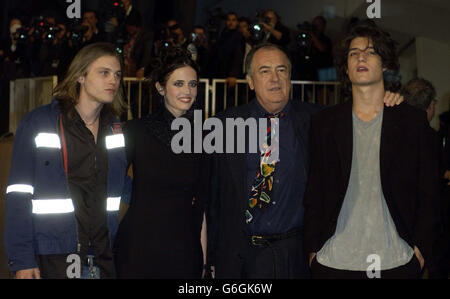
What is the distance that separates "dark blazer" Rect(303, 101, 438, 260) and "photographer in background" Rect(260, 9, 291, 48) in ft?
16.9

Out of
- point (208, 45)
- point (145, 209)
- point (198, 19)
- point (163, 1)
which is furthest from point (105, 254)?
point (198, 19)

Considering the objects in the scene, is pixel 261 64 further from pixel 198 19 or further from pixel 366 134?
pixel 198 19

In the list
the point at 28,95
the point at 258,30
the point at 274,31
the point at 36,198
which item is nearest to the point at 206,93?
the point at 258,30

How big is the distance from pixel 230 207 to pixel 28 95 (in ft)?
20.6

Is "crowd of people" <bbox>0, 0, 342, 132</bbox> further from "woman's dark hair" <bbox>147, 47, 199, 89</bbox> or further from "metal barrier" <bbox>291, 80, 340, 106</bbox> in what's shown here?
"woman's dark hair" <bbox>147, 47, 199, 89</bbox>

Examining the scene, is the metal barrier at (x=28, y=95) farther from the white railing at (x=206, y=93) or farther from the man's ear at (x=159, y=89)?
the man's ear at (x=159, y=89)

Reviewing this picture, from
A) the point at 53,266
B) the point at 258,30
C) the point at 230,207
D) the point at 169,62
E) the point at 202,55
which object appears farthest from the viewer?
the point at 202,55

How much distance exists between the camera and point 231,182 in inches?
149

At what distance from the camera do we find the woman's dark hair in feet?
13.1

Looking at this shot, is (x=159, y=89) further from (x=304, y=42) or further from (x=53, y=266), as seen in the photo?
(x=304, y=42)

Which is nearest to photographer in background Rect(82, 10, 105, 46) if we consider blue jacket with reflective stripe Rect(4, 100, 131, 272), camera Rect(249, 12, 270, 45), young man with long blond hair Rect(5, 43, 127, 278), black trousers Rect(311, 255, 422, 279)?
camera Rect(249, 12, 270, 45)

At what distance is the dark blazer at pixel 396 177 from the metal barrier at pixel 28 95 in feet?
19.0

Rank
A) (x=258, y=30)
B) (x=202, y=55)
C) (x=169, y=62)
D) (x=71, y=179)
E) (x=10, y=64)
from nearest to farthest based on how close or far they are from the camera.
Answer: (x=71, y=179) → (x=169, y=62) → (x=258, y=30) → (x=202, y=55) → (x=10, y=64)
